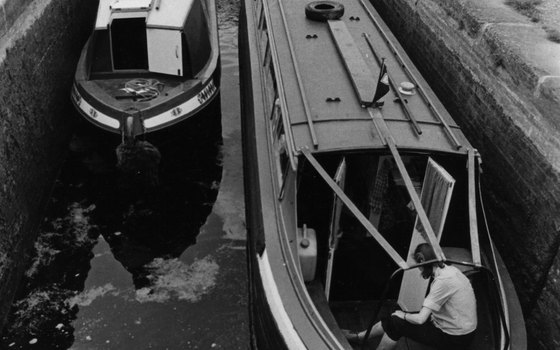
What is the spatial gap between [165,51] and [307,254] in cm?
A: 493

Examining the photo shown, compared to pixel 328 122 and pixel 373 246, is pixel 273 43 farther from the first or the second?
pixel 373 246

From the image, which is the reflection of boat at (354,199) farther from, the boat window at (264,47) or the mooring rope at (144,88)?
the mooring rope at (144,88)

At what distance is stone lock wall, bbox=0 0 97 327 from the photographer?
630 cm

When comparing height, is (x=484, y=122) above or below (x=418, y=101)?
below

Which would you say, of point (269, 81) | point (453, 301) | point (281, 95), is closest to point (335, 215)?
point (453, 301)

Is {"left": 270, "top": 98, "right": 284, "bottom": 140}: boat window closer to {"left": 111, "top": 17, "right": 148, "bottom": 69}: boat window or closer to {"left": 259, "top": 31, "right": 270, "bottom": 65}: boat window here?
{"left": 259, "top": 31, "right": 270, "bottom": 65}: boat window

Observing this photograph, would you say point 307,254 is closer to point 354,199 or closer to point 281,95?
point 354,199

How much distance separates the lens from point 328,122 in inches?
200

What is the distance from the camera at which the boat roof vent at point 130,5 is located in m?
8.47

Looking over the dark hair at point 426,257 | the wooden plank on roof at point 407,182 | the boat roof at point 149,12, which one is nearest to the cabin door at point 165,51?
the boat roof at point 149,12

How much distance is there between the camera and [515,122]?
18.1 feet

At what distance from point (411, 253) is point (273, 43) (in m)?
3.32

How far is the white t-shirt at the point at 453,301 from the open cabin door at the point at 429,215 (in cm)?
53

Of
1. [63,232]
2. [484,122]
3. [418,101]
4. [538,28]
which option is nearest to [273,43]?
[418,101]
